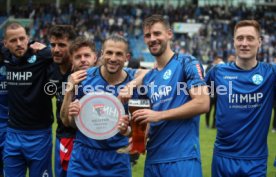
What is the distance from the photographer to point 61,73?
534cm

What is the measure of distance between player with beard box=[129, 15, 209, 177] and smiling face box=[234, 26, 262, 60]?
2.03 ft

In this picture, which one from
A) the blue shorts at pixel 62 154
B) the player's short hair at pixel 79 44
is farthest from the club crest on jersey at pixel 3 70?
the player's short hair at pixel 79 44

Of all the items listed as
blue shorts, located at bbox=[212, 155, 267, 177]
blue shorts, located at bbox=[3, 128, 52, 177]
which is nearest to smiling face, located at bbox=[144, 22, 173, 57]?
blue shorts, located at bbox=[212, 155, 267, 177]

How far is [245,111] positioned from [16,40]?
8.86ft

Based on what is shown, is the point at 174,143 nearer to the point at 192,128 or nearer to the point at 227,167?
the point at 192,128

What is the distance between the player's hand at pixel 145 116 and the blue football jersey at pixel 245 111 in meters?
0.97

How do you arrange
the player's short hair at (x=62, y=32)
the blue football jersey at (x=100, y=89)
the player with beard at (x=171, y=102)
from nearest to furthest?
the player with beard at (x=171, y=102), the blue football jersey at (x=100, y=89), the player's short hair at (x=62, y=32)

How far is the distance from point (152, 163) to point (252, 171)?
0.97 metres

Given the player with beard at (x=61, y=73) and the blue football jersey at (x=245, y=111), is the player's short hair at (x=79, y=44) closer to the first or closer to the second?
the player with beard at (x=61, y=73)

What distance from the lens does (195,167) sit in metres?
4.21

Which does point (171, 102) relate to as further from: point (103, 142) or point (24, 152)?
point (24, 152)

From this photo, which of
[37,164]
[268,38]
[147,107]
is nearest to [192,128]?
[147,107]

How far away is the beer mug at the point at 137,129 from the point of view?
4069mm

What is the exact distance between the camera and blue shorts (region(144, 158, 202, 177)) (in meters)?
4.16
